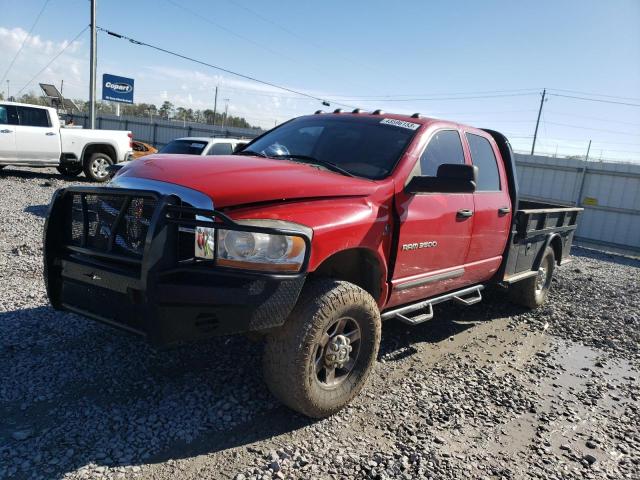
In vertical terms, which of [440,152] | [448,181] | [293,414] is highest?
[440,152]

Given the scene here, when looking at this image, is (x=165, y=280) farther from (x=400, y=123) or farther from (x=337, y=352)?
(x=400, y=123)

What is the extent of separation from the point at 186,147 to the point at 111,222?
7273 millimetres

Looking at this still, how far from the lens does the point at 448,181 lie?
11.7ft

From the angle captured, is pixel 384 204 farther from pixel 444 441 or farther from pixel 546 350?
pixel 546 350

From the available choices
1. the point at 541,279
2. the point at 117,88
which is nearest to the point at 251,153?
the point at 541,279

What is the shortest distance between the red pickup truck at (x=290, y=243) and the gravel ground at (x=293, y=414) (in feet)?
1.23

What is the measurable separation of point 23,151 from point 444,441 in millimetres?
13456

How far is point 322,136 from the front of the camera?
167 inches

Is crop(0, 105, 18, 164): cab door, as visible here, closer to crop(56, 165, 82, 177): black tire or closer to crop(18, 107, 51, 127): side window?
crop(18, 107, 51, 127): side window

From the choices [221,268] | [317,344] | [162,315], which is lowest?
[317,344]

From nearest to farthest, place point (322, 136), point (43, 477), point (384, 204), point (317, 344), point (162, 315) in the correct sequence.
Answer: point (43, 477), point (162, 315), point (317, 344), point (384, 204), point (322, 136)

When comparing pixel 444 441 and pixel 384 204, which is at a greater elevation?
pixel 384 204

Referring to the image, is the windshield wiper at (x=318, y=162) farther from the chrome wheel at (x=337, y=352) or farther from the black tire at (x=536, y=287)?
the black tire at (x=536, y=287)

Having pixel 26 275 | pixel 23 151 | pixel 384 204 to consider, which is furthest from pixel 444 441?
pixel 23 151
